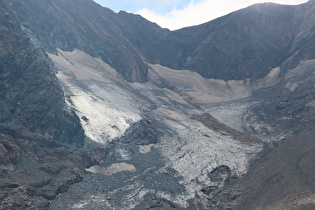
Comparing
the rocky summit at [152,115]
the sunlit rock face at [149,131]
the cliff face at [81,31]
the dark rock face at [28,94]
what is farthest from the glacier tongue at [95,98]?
the cliff face at [81,31]

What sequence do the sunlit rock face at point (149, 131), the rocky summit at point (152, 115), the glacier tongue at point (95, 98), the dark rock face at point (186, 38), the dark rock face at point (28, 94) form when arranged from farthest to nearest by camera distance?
the dark rock face at point (186, 38)
the glacier tongue at point (95, 98)
the sunlit rock face at point (149, 131)
the dark rock face at point (28, 94)
the rocky summit at point (152, 115)

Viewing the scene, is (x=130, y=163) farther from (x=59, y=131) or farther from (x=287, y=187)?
(x=287, y=187)

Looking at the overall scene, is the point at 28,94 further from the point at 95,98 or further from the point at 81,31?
the point at 81,31

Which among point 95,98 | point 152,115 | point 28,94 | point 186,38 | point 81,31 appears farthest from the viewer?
point 186,38

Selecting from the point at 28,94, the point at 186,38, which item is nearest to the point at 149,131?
the point at 28,94

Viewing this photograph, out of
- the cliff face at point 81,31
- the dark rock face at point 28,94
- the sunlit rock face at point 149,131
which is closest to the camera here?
the dark rock face at point 28,94

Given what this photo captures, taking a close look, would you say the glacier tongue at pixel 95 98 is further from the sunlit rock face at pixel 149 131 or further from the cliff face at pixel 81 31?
the cliff face at pixel 81 31

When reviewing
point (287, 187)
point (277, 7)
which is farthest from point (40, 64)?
point (277, 7)
